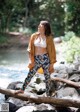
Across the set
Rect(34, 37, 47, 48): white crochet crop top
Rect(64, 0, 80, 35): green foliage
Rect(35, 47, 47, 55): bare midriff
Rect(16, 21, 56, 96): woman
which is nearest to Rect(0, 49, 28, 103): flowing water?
Rect(16, 21, 56, 96): woman

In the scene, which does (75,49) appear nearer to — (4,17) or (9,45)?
(9,45)

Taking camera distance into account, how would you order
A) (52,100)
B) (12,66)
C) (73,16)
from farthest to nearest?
(73,16) < (12,66) < (52,100)

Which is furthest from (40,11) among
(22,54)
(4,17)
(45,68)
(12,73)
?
(45,68)

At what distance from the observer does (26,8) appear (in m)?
26.4

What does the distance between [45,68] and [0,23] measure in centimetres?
1700

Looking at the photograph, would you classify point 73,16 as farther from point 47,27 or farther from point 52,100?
point 52,100

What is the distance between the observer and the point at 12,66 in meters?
14.0

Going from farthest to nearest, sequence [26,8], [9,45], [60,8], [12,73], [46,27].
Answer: [26,8], [60,8], [9,45], [12,73], [46,27]

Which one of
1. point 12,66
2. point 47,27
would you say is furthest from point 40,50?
point 12,66

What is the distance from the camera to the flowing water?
411 inches

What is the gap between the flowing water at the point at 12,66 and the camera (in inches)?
411

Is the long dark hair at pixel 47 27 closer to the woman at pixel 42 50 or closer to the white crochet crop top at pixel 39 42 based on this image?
the woman at pixel 42 50

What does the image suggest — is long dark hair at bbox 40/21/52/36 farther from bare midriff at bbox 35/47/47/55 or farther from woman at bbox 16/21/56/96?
A: bare midriff at bbox 35/47/47/55

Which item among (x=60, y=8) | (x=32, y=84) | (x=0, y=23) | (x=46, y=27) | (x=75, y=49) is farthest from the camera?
(x=60, y=8)
